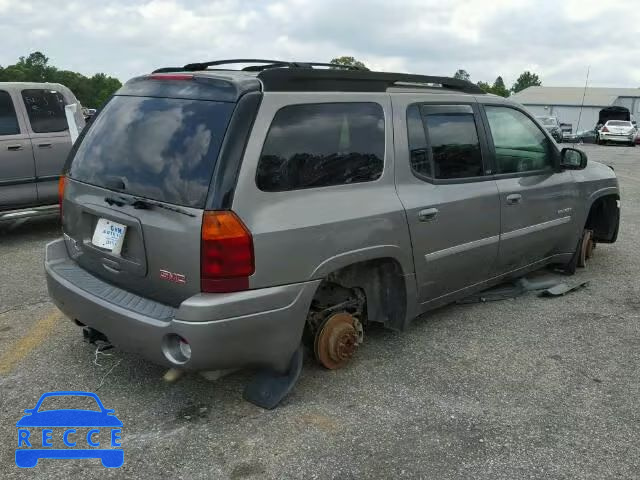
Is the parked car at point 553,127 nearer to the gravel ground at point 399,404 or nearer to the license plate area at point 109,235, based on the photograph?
the gravel ground at point 399,404

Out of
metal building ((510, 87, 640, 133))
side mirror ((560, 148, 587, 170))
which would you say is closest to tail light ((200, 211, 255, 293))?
side mirror ((560, 148, 587, 170))

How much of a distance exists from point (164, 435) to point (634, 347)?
10.0ft

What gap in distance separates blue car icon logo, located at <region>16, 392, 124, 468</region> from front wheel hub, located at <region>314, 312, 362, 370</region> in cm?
115

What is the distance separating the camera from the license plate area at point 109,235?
116 inches

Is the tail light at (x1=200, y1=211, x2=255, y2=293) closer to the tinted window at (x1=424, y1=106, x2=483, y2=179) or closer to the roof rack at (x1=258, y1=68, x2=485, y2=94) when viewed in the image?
the roof rack at (x1=258, y1=68, x2=485, y2=94)

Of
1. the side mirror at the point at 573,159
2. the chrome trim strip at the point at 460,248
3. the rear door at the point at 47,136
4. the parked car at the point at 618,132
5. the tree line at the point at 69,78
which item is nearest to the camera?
the chrome trim strip at the point at 460,248

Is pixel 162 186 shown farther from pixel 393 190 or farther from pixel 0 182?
pixel 0 182

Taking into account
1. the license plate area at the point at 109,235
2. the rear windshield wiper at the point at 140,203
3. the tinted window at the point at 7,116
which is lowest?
the license plate area at the point at 109,235

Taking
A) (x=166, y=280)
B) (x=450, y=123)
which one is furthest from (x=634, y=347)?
(x=166, y=280)

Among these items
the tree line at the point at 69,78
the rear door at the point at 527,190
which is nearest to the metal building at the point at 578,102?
the tree line at the point at 69,78

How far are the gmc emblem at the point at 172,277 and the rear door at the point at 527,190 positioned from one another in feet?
7.87

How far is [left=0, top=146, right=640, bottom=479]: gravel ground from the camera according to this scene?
2600 millimetres

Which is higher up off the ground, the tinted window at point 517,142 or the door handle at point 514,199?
the tinted window at point 517,142

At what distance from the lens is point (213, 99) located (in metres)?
2.81
